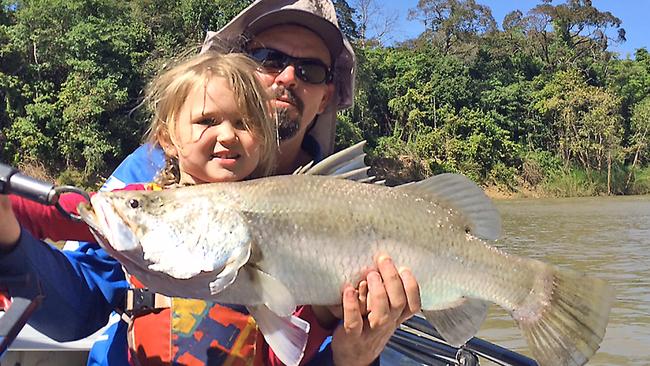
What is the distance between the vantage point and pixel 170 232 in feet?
5.09

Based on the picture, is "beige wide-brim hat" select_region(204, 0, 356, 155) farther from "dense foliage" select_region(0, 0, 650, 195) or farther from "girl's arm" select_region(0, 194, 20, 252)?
"dense foliage" select_region(0, 0, 650, 195)

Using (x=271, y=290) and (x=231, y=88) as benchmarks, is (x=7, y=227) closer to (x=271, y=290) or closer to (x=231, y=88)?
(x=271, y=290)

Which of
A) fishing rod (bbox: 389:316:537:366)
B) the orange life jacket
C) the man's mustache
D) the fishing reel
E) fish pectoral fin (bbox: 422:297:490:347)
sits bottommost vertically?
fishing rod (bbox: 389:316:537:366)

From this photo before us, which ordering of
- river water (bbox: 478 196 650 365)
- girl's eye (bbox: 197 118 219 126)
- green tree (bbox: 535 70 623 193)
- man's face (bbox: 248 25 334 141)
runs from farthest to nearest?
green tree (bbox: 535 70 623 193) < river water (bbox: 478 196 650 365) < man's face (bbox: 248 25 334 141) < girl's eye (bbox: 197 118 219 126)

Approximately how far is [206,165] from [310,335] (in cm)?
62

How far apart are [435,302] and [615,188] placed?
33.4 metres

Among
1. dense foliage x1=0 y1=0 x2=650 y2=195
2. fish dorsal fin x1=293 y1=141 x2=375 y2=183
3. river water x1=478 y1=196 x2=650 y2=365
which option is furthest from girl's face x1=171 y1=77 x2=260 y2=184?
dense foliage x1=0 y1=0 x2=650 y2=195

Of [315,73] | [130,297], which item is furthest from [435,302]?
[315,73]

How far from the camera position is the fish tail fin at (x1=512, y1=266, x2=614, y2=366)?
1.79 metres

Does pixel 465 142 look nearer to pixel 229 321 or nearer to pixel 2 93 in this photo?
pixel 2 93

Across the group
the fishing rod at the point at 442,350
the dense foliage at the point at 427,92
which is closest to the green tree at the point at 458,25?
the dense foliage at the point at 427,92

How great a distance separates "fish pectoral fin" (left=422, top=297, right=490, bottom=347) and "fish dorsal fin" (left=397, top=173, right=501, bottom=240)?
199 mm

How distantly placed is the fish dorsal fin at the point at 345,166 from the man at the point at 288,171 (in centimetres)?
30

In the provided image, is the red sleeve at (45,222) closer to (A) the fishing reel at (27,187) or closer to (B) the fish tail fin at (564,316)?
(A) the fishing reel at (27,187)
